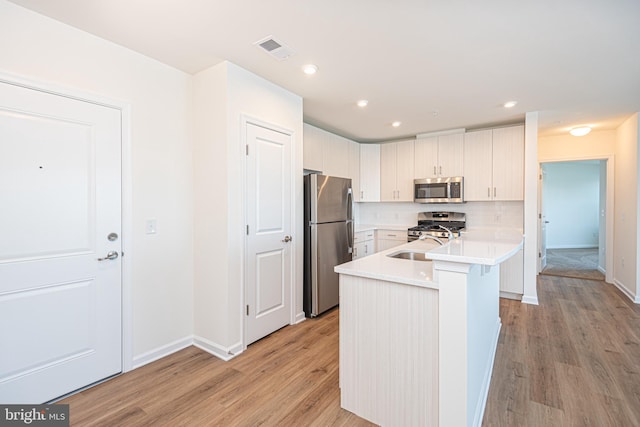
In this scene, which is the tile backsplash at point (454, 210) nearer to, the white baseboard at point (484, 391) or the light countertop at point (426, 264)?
the white baseboard at point (484, 391)

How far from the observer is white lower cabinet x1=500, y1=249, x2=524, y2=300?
4.04 metres

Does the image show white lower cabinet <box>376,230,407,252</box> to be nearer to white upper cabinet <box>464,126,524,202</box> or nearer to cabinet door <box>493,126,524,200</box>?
white upper cabinet <box>464,126,524,202</box>

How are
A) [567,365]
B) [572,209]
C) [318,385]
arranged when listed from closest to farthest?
[318,385]
[567,365]
[572,209]

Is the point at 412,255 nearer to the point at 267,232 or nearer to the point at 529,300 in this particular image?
the point at 267,232

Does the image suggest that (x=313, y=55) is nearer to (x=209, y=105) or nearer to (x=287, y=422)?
(x=209, y=105)

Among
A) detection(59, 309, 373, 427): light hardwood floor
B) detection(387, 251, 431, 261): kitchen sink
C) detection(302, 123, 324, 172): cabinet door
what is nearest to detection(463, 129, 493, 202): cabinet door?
detection(302, 123, 324, 172): cabinet door

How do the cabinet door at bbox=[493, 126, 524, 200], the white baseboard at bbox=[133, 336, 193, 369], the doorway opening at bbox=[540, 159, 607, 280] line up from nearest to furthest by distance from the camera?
1. the white baseboard at bbox=[133, 336, 193, 369]
2. the cabinet door at bbox=[493, 126, 524, 200]
3. the doorway opening at bbox=[540, 159, 607, 280]

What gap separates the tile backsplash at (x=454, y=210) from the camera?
454 centimetres

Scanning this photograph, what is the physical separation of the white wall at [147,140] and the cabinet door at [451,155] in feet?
12.2

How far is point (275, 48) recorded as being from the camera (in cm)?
228

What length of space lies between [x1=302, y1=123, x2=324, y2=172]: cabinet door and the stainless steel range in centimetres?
183

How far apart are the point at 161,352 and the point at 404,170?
4271mm

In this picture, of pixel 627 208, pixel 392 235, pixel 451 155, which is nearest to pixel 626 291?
pixel 627 208

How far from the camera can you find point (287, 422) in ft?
5.86
